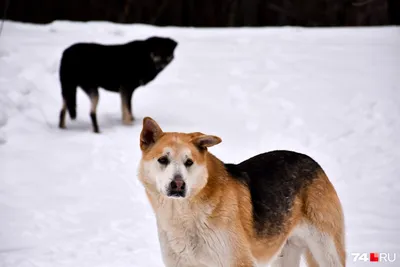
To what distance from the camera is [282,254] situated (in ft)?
16.7

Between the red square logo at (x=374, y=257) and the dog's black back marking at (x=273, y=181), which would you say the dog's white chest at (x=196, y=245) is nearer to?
the dog's black back marking at (x=273, y=181)

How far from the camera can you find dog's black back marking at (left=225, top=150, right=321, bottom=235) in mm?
4586

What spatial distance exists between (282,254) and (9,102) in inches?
239

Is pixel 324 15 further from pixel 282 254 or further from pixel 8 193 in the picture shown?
pixel 282 254

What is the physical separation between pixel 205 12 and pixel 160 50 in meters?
8.66

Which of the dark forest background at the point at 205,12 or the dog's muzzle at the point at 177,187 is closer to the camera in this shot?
the dog's muzzle at the point at 177,187

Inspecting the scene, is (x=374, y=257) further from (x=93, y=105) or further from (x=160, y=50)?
(x=160, y=50)

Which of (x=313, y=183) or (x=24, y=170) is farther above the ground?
(x=313, y=183)

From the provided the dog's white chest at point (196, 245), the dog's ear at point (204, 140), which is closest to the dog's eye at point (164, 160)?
the dog's ear at point (204, 140)

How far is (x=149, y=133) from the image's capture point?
14.5 feet

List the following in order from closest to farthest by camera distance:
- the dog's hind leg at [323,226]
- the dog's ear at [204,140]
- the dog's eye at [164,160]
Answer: the dog's eye at [164,160], the dog's ear at [204,140], the dog's hind leg at [323,226]

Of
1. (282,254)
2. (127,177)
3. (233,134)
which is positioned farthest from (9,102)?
(282,254)

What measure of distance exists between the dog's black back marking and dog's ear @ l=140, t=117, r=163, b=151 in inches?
20.5

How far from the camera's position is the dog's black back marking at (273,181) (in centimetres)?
459
